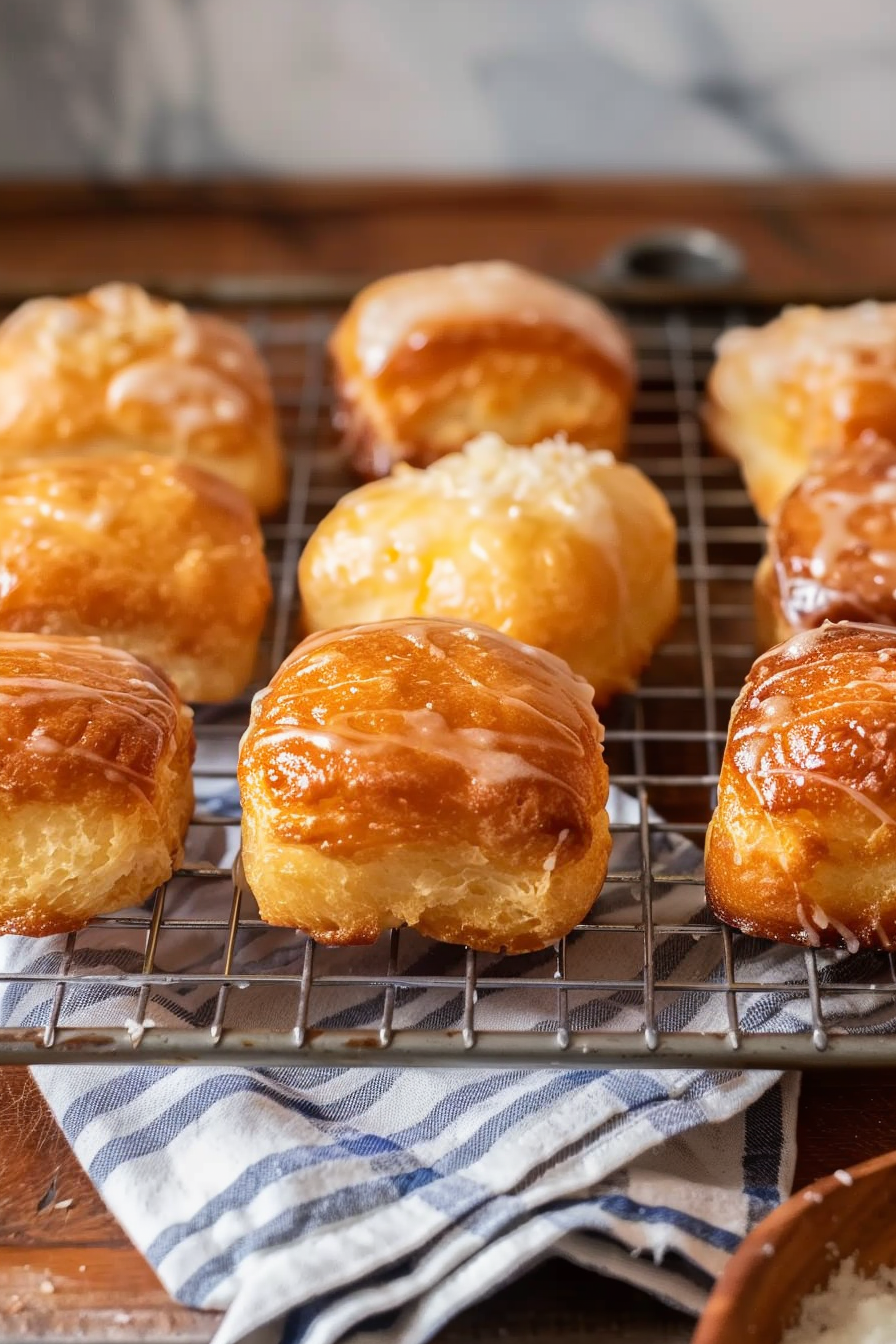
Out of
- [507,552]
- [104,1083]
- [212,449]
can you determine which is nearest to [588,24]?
[212,449]

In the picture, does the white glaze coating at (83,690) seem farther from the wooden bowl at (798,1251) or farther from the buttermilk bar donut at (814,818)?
the wooden bowl at (798,1251)

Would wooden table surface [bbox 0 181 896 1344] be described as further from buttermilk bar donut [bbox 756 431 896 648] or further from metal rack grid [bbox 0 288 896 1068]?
metal rack grid [bbox 0 288 896 1068]

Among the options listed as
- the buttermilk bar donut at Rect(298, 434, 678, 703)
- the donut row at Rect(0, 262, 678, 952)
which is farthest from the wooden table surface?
the buttermilk bar donut at Rect(298, 434, 678, 703)

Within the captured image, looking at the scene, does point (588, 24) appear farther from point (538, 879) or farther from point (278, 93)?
point (538, 879)

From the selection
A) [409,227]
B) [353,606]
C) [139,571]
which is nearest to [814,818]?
[353,606]

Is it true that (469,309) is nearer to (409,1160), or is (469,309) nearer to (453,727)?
(453,727)
